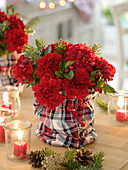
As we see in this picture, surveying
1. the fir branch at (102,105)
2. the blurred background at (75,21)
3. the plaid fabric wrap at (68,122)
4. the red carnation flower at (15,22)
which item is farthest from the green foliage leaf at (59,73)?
the blurred background at (75,21)

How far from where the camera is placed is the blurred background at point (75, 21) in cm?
478

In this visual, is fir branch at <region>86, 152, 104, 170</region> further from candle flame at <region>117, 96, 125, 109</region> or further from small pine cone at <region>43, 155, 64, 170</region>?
candle flame at <region>117, 96, 125, 109</region>

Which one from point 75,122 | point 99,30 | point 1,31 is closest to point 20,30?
point 1,31

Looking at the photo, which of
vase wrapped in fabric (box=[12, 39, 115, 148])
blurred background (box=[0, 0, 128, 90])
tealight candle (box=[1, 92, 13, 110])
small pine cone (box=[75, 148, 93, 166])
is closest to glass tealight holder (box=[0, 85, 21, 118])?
tealight candle (box=[1, 92, 13, 110])

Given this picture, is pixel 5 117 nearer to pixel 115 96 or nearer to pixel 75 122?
pixel 75 122

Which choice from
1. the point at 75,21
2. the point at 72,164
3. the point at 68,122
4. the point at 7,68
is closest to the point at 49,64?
the point at 68,122

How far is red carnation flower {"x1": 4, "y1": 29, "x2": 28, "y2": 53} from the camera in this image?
1.81m

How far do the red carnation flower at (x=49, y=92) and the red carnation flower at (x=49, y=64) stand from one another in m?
0.03

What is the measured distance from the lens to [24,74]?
4.45 feet

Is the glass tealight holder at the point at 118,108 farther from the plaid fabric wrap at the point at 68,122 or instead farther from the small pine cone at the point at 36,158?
the small pine cone at the point at 36,158

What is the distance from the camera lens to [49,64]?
1268 millimetres

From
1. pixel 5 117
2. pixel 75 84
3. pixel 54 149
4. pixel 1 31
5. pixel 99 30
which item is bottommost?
pixel 54 149

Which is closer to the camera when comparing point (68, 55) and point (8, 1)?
point (68, 55)

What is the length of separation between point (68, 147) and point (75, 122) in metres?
0.09
